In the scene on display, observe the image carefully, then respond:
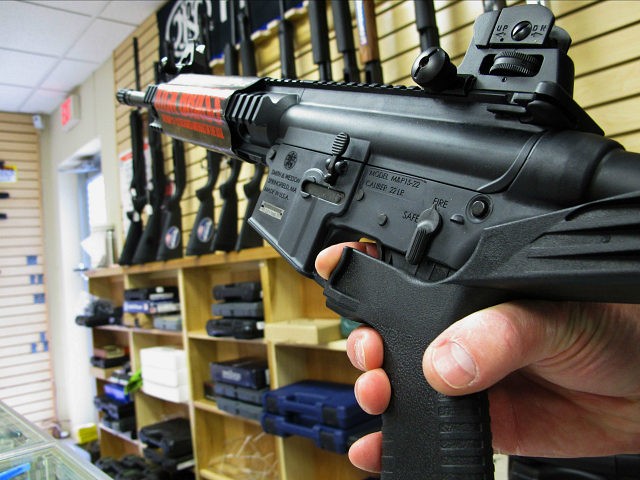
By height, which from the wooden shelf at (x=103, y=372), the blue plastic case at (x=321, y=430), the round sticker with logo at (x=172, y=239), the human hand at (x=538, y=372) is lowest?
the wooden shelf at (x=103, y=372)

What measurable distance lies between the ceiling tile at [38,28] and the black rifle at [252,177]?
157 cm

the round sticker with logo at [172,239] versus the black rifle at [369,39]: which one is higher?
the black rifle at [369,39]

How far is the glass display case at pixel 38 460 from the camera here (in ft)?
2.56

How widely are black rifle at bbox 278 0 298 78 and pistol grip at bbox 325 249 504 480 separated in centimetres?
170

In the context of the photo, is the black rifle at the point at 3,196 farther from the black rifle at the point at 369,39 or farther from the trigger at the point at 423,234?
the trigger at the point at 423,234

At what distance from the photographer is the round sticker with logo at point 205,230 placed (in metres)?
2.33

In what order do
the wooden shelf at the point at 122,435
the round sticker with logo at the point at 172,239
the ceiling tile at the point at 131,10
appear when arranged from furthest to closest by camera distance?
the wooden shelf at the point at 122,435, the ceiling tile at the point at 131,10, the round sticker with logo at the point at 172,239

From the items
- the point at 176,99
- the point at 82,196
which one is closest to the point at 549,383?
the point at 176,99

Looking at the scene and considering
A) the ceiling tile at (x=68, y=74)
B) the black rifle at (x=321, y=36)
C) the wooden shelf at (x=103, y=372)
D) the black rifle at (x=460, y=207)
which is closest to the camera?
the black rifle at (x=460, y=207)

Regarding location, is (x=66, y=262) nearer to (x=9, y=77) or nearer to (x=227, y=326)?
(x=9, y=77)

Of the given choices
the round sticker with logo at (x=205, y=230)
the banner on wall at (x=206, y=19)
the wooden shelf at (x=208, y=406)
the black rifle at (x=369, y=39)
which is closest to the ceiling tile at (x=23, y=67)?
the banner on wall at (x=206, y=19)

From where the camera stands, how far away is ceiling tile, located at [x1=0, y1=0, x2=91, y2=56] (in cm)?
312

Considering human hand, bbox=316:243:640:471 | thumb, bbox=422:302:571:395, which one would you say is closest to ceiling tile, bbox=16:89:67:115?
human hand, bbox=316:243:640:471

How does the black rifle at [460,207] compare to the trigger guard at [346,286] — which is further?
the trigger guard at [346,286]
